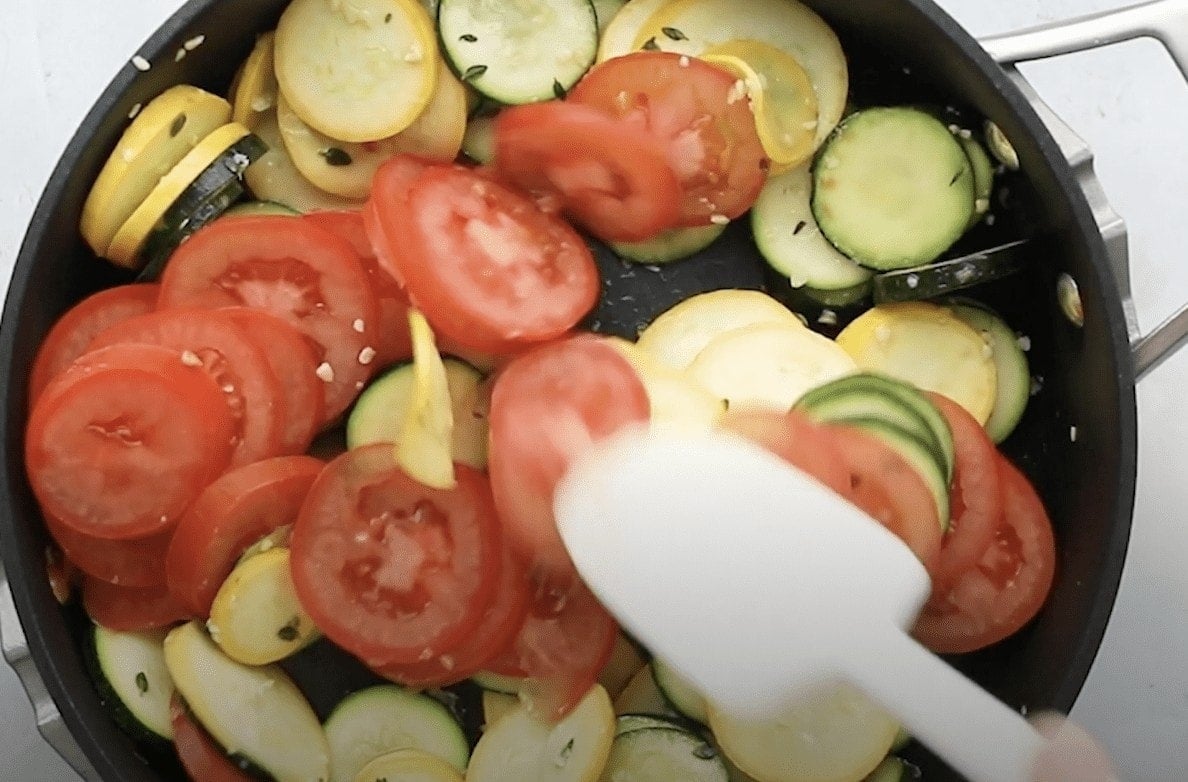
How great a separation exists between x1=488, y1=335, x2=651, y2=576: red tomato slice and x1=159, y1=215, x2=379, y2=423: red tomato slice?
17 centimetres

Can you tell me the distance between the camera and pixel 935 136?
1288mm

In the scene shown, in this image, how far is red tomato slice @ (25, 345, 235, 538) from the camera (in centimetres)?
112

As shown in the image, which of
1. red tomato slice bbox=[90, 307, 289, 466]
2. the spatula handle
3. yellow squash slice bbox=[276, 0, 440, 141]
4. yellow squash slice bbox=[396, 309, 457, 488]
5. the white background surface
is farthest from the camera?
the white background surface

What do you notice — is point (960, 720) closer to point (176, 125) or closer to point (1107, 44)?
point (1107, 44)

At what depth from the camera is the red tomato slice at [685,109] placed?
1.25m

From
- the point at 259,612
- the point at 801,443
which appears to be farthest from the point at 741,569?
the point at 259,612

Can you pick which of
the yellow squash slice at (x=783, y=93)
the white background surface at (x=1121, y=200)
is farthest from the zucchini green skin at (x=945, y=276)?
the white background surface at (x=1121, y=200)

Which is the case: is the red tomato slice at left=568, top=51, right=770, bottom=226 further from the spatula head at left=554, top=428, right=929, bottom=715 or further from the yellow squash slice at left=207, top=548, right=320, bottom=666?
the yellow squash slice at left=207, top=548, right=320, bottom=666

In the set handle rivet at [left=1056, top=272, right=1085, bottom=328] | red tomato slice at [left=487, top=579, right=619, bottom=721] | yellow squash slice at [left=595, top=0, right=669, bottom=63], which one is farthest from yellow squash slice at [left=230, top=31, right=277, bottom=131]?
handle rivet at [left=1056, top=272, right=1085, bottom=328]

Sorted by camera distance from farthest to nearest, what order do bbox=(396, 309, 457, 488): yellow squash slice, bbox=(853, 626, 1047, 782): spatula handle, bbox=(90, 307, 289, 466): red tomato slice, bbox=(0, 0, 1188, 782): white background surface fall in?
bbox=(0, 0, 1188, 782): white background surface < bbox=(90, 307, 289, 466): red tomato slice < bbox=(396, 309, 457, 488): yellow squash slice < bbox=(853, 626, 1047, 782): spatula handle

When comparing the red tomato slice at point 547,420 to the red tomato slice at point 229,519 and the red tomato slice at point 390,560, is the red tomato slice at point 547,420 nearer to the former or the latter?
the red tomato slice at point 390,560

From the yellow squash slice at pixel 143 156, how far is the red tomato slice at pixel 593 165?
0.31 meters

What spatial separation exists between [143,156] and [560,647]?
639mm

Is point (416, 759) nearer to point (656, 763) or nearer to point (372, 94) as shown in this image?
point (656, 763)
